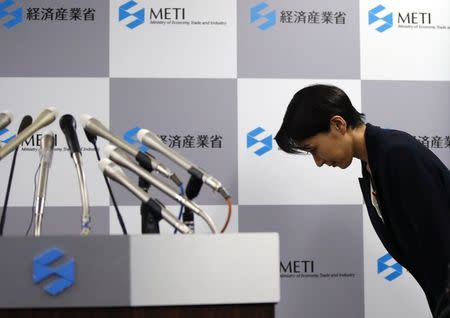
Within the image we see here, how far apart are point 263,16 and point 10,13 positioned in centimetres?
99

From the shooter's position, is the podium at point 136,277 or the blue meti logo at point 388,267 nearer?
the podium at point 136,277

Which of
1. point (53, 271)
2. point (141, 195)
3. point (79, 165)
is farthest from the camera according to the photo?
point (79, 165)

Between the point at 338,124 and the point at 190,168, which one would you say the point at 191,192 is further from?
the point at 338,124

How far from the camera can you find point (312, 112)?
1750 millimetres

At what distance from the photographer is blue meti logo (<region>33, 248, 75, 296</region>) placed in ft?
3.61

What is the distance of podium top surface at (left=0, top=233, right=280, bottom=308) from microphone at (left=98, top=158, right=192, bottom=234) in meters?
0.08

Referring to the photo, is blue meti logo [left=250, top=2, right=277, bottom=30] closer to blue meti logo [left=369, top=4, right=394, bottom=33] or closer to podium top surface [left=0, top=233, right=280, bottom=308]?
blue meti logo [left=369, top=4, right=394, bottom=33]

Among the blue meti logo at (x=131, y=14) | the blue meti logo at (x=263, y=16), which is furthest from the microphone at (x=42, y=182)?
the blue meti logo at (x=263, y=16)

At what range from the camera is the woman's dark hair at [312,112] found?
175cm

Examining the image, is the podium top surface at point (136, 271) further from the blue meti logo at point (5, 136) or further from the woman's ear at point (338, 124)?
the blue meti logo at point (5, 136)

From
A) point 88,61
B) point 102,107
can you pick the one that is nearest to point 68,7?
point 88,61

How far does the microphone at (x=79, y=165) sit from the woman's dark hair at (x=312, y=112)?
0.66m

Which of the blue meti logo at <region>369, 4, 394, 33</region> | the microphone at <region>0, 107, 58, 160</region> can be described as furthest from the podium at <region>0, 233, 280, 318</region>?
the blue meti logo at <region>369, 4, 394, 33</region>

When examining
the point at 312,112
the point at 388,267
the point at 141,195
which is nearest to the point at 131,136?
the point at 312,112
